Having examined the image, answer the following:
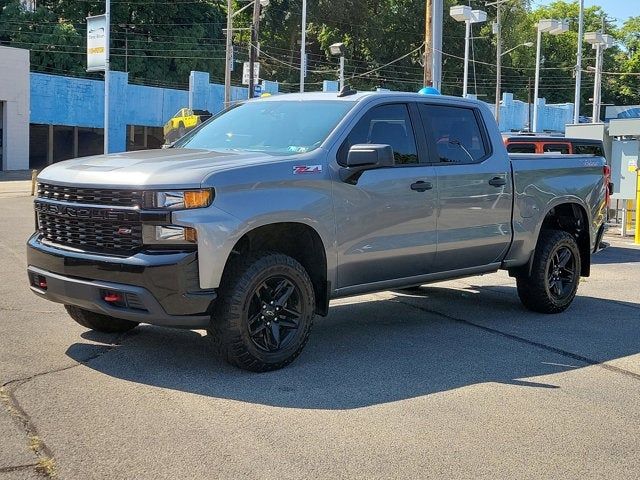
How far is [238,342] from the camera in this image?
5.45m

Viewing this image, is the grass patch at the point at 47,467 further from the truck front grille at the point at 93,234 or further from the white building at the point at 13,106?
the white building at the point at 13,106

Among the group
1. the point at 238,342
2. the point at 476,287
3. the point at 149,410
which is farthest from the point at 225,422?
the point at 476,287

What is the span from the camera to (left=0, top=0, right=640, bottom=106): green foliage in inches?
2018

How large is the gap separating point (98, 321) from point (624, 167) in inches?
630

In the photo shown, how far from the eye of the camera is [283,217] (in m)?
5.63

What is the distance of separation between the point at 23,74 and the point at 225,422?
3601 centimetres

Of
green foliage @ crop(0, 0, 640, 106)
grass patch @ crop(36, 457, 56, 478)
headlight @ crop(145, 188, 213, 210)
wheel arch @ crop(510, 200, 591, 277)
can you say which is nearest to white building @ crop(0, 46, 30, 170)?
green foliage @ crop(0, 0, 640, 106)

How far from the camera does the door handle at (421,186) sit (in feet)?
21.6

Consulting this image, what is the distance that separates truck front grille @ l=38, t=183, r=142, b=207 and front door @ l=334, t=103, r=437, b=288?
1.57m

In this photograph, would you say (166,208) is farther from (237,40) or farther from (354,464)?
(237,40)

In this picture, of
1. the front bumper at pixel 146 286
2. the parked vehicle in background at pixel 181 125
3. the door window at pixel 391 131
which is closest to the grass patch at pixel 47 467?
the front bumper at pixel 146 286

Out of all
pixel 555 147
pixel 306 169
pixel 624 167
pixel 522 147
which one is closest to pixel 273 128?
pixel 306 169

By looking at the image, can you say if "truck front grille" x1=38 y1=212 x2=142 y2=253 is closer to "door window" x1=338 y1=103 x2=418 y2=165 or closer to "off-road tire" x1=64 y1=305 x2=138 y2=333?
"off-road tire" x1=64 y1=305 x2=138 y2=333

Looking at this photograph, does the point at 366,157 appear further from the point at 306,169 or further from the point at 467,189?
the point at 467,189
